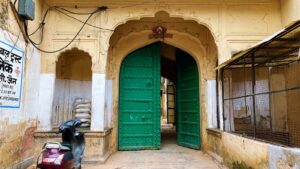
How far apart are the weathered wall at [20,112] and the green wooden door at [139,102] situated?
2.12 m

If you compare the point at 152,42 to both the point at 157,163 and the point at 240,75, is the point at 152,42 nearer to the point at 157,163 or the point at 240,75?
the point at 240,75

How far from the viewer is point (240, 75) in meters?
6.13

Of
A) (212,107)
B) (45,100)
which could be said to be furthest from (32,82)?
(212,107)

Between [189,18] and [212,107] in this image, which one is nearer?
[189,18]

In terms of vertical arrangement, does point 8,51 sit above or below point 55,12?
below

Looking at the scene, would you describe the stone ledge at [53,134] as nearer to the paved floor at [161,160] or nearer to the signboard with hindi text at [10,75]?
the paved floor at [161,160]

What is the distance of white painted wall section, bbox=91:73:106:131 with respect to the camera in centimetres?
532

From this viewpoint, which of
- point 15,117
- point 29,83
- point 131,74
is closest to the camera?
point 15,117

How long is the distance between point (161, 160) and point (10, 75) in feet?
10.8

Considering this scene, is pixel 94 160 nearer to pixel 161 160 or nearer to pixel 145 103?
pixel 161 160

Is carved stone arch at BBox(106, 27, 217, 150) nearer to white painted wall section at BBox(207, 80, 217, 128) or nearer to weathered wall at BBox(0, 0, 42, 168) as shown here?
white painted wall section at BBox(207, 80, 217, 128)

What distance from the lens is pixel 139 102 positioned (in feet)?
21.6

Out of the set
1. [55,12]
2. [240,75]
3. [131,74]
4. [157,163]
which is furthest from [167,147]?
[55,12]

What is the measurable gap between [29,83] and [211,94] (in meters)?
4.02
